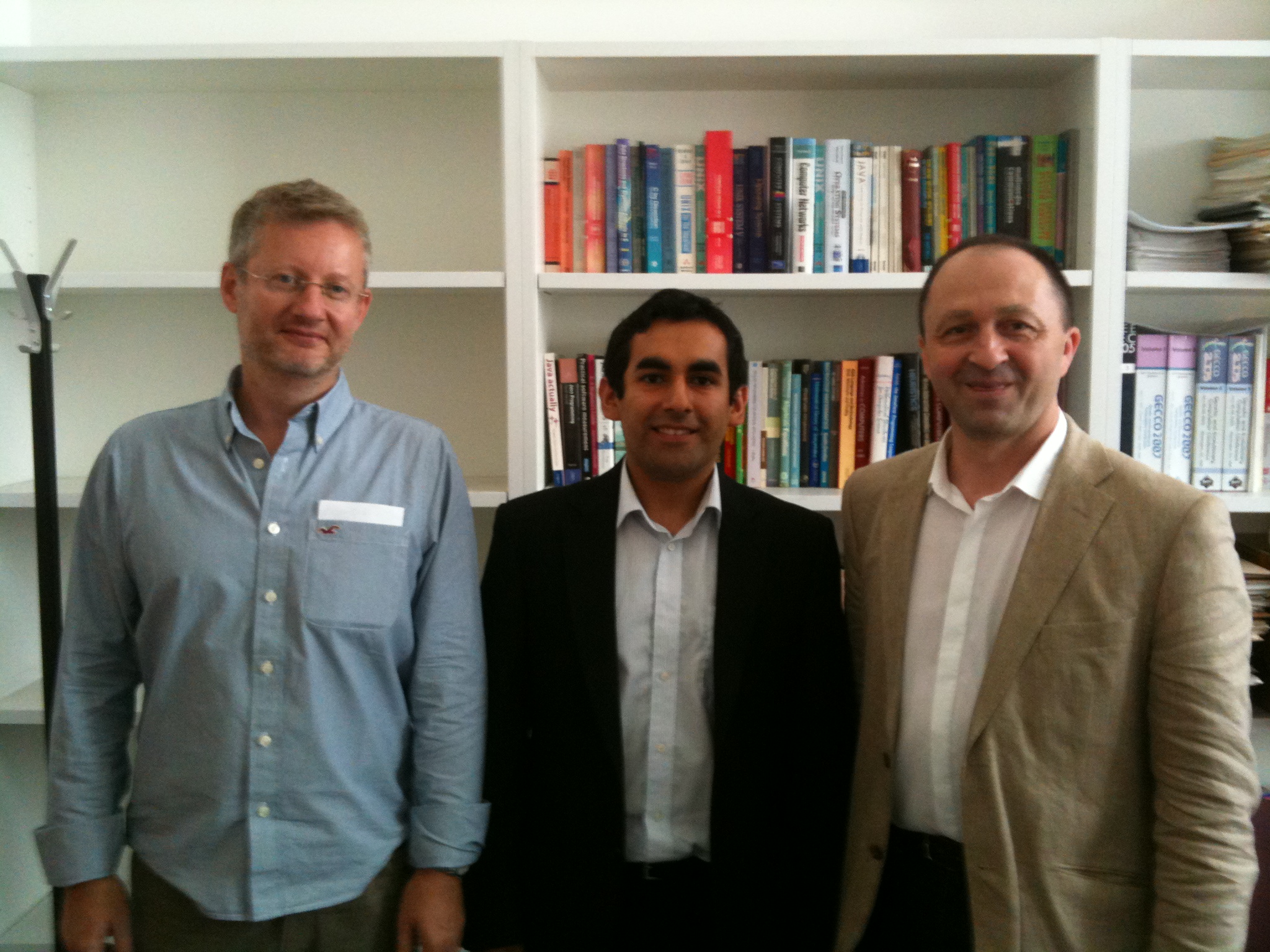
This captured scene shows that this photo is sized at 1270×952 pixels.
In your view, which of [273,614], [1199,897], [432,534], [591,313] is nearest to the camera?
[1199,897]

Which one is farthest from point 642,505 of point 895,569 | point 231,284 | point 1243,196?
point 1243,196

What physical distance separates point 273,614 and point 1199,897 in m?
1.32

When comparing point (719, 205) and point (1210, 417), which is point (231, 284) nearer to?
point (719, 205)

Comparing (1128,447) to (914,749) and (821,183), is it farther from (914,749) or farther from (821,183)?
(914,749)

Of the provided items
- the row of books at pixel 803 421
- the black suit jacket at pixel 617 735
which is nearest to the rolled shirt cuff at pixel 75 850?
the black suit jacket at pixel 617 735

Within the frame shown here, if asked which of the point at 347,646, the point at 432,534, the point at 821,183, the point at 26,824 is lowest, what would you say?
the point at 26,824

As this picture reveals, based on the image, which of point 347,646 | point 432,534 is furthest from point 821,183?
point 347,646

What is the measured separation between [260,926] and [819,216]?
179 cm

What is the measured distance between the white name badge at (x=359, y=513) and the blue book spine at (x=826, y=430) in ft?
3.73

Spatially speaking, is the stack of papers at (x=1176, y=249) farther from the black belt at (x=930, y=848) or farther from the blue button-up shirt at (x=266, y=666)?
the blue button-up shirt at (x=266, y=666)

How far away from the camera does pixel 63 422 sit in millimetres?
2473

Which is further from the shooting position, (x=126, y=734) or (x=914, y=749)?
(x=126, y=734)

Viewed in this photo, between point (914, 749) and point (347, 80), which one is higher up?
point (347, 80)

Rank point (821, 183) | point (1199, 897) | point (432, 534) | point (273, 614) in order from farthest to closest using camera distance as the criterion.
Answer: point (821, 183)
point (432, 534)
point (273, 614)
point (1199, 897)
